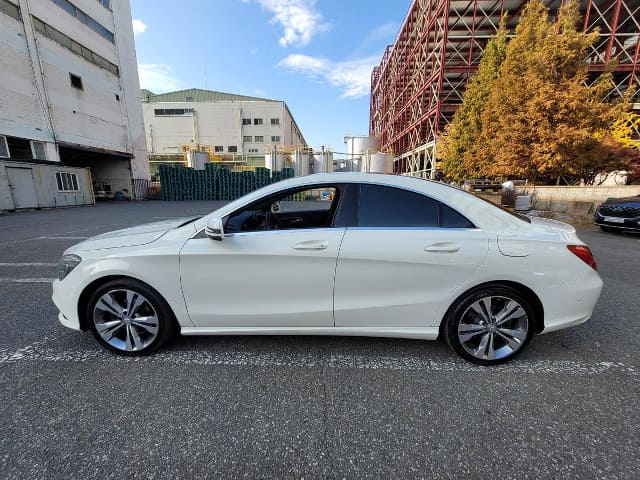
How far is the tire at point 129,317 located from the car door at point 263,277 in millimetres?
296

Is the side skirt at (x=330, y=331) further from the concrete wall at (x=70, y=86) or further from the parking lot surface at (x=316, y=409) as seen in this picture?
the concrete wall at (x=70, y=86)

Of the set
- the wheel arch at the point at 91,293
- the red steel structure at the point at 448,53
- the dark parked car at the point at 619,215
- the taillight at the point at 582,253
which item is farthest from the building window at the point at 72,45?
the dark parked car at the point at 619,215

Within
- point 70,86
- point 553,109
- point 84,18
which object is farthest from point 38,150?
point 553,109

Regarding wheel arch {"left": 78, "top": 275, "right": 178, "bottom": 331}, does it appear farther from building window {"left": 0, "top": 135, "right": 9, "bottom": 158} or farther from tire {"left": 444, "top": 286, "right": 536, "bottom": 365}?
building window {"left": 0, "top": 135, "right": 9, "bottom": 158}

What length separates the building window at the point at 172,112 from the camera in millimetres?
43594

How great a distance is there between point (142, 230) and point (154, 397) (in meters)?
1.48

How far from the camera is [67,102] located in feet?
61.6

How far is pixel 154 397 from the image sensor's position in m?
1.95

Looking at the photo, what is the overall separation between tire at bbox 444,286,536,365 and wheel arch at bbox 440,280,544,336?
0.07 ft

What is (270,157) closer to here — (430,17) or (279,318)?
(430,17)

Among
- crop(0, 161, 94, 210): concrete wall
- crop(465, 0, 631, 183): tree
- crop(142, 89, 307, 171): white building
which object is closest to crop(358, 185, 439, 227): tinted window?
crop(465, 0, 631, 183): tree

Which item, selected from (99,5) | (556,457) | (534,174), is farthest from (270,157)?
(556,457)

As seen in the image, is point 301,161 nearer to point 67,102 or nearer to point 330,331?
point 67,102

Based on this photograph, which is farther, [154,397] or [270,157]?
[270,157]
